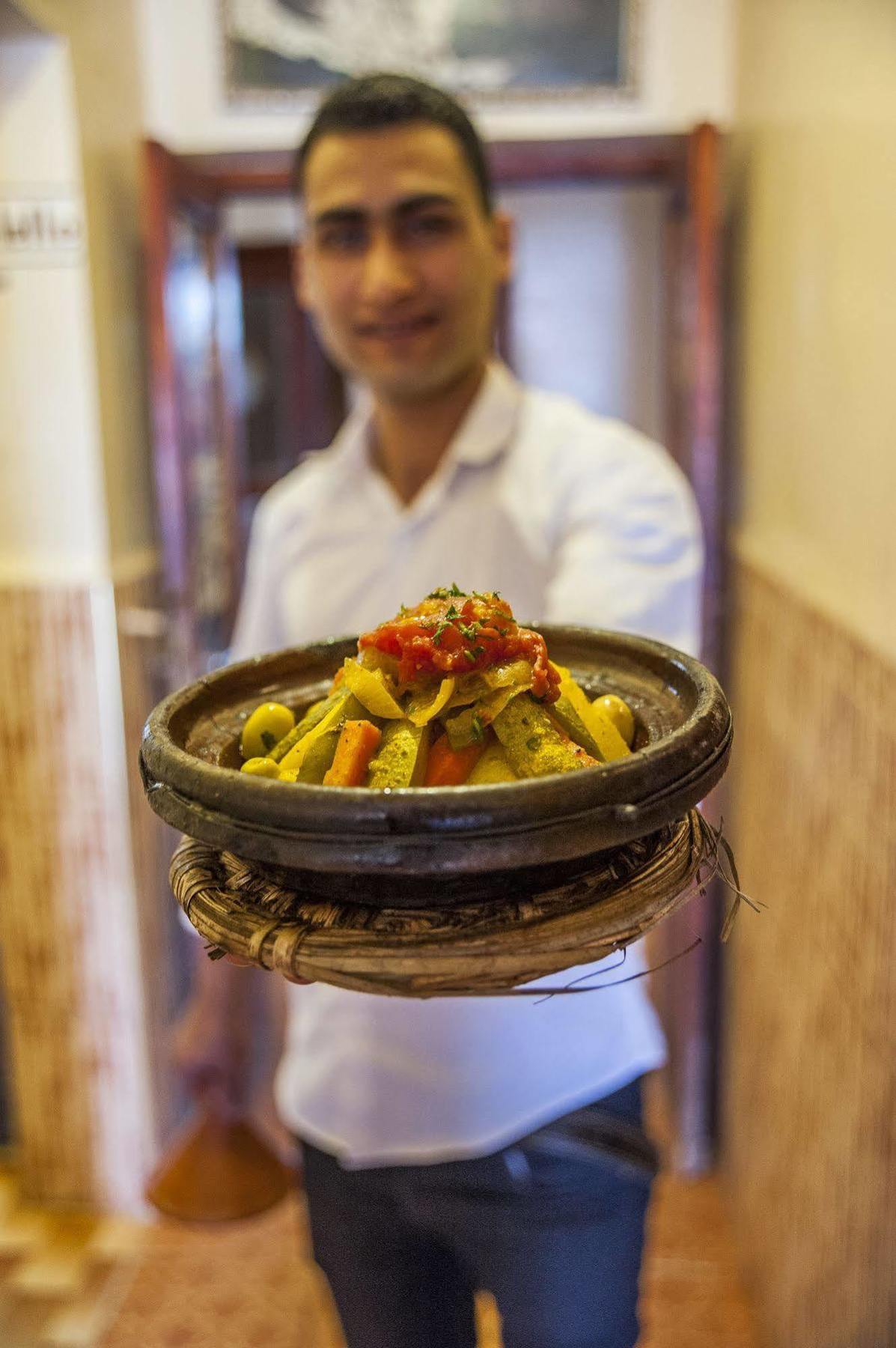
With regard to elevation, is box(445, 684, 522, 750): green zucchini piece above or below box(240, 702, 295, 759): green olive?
above

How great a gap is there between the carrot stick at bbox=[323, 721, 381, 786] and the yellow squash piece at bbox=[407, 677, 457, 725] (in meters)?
0.03

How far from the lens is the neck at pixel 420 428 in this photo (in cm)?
138

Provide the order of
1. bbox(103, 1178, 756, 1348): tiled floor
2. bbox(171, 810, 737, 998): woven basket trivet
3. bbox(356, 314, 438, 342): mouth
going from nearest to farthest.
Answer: bbox(171, 810, 737, 998): woven basket trivet → bbox(356, 314, 438, 342): mouth → bbox(103, 1178, 756, 1348): tiled floor

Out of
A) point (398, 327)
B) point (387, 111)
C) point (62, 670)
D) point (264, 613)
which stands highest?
point (387, 111)

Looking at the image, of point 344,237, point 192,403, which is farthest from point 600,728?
point 192,403

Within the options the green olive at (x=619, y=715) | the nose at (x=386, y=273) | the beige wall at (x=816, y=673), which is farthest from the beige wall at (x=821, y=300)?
the green olive at (x=619, y=715)

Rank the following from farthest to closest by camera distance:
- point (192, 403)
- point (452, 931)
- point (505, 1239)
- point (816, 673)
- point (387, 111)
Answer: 1. point (192, 403)
2. point (816, 673)
3. point (387, 111)
4. point (505, 1239)
5. point (452, 931)

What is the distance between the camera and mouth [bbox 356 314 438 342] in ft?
4.05

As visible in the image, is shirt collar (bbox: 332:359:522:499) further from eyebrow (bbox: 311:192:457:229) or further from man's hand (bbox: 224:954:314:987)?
man's hand (bbox: 224:954:314:987)

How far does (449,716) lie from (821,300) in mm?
1221

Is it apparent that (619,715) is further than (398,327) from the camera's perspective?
No

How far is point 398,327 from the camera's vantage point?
1.23 m

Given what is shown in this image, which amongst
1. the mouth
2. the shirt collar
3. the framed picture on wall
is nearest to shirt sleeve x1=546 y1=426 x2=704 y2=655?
the shirt collar

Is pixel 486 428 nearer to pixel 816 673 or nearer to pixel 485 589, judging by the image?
pixel 485 589
